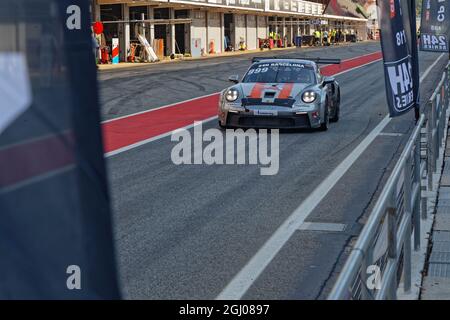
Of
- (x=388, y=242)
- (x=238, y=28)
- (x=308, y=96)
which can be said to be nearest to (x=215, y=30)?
(x=238, y=28)

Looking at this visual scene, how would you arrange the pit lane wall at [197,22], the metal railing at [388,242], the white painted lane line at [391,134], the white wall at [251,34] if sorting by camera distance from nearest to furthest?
the metal railing at [388,242] < the white painted lane line at [391,134] < the pit lane wall at [197,22] < the white wall at [251,34]

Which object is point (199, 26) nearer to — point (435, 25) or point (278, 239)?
point (435, 25)

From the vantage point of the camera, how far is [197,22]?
5547 cm

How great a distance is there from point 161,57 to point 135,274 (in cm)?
4169

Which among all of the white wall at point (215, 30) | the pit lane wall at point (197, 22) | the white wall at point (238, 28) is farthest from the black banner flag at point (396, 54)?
the white wall at point (238, 28)

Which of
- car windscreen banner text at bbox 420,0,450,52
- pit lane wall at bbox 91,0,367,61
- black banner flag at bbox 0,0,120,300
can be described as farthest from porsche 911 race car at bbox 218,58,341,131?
pit lane wall at bbox 91,0,367,61

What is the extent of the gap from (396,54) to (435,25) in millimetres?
10411

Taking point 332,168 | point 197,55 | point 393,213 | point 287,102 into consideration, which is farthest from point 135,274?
point 197,55

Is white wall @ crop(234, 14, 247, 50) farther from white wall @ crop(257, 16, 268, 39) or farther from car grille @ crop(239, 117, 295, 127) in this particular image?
car grille @ crop(239, 117, 295, 127)

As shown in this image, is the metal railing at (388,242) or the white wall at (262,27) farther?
the white wall at (262,27)

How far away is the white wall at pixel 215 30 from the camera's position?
191 ft

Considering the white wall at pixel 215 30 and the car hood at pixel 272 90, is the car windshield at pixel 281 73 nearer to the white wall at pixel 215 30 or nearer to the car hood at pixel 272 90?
the car hood at pixel 272 90

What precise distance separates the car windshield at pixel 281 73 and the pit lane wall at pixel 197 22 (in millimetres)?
26183

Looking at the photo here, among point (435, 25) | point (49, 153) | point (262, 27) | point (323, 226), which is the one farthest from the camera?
point (262, 27)
